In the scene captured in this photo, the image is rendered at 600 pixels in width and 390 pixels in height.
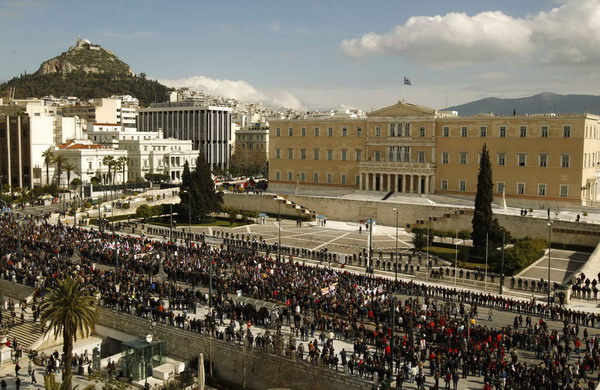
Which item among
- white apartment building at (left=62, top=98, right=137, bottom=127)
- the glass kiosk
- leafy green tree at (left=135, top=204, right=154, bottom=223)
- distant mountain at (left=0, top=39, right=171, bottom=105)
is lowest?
the glass kiosk

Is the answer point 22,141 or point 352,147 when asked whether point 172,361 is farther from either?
point 22,141

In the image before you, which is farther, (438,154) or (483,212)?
(438,154)

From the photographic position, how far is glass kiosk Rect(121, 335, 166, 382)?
26.3 m

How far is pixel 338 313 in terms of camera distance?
28.3m

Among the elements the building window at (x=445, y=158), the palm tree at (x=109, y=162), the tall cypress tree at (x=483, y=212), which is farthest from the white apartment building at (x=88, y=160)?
the tall cypress tree at (x=483, y=212)

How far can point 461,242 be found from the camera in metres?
50.9

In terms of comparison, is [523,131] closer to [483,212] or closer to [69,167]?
[483,212]

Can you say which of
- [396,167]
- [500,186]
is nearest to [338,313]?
[500,186]

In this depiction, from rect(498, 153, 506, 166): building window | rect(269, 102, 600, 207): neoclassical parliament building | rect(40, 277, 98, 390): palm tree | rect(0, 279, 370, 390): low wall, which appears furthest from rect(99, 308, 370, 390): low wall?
rect(498, 153, 506, 166): building window

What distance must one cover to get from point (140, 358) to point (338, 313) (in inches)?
390

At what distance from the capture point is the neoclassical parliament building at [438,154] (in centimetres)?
5691

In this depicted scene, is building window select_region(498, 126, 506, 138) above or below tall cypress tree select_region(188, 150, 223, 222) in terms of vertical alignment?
above

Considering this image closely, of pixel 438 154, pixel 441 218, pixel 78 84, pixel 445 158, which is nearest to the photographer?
pixel 441 218

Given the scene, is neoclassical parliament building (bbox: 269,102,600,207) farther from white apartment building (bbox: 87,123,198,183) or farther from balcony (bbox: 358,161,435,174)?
white apartment building (bbox: 87,123,198,183)
